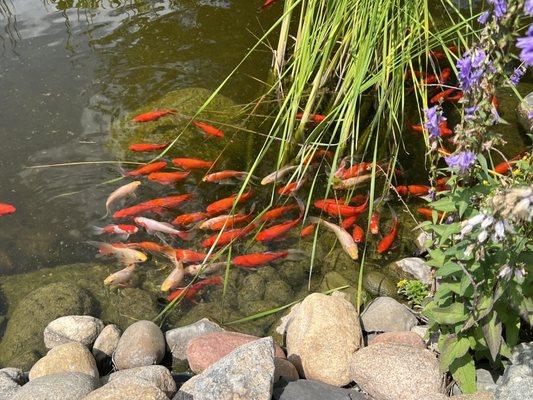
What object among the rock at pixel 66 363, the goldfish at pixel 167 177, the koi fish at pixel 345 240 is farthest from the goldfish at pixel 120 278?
the koi fish at pixel 345 240

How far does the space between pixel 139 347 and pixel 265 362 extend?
36.5 inches

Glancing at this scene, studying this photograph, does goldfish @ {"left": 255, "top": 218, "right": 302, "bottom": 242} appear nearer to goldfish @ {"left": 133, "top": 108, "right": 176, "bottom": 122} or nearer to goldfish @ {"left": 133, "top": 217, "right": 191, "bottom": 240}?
goldfish @ {"left": 133, "top": 217, "right": 191, "bottom": 240}

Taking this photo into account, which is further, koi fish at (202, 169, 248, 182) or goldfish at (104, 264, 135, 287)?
koi fish at (202, 169, 248, 182)

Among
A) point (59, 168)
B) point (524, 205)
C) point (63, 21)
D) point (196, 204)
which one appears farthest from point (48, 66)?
point (524, 205)

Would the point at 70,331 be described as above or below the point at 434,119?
below

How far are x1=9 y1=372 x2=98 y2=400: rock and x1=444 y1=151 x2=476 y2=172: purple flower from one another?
1.89 meters

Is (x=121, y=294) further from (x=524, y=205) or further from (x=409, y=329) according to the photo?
(x=524, y=205)

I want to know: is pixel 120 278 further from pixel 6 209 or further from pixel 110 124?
pixel 110 124

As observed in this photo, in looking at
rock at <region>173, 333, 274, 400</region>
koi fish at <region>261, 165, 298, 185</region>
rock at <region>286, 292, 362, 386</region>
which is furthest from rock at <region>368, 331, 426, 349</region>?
koi fish at <region>261, 165, 298, 185</region>

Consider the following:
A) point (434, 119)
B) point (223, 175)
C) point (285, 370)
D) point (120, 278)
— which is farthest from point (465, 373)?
point (223, 175)

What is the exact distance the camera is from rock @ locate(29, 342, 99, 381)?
9.96ft

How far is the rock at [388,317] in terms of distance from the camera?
3.26 metres

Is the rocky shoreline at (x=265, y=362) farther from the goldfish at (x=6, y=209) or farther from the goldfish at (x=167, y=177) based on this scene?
the goldfish at (x=167, y=177)

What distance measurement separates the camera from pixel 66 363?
306cm
